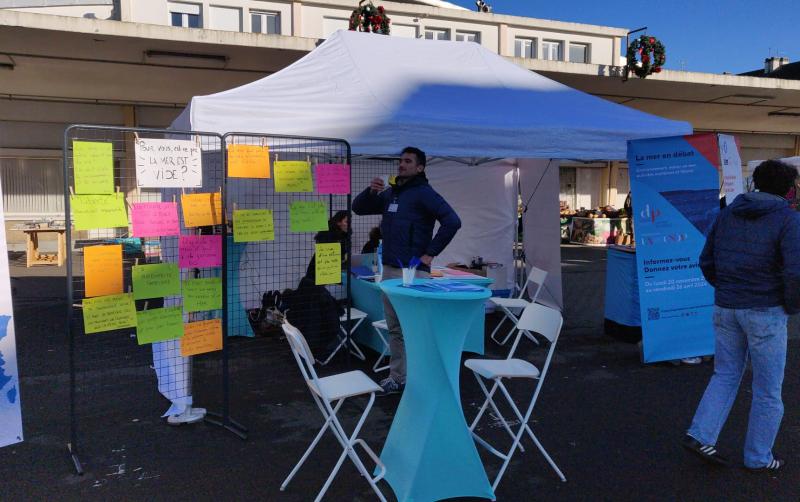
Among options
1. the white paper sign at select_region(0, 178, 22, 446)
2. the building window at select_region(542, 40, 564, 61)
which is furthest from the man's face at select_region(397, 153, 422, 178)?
the building window at select_region(542, 40, 564, 61)

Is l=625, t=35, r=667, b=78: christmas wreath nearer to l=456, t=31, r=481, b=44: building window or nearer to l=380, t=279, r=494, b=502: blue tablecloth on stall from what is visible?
l=456, t=31, r=481, b=44: building window

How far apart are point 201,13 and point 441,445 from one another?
17907mm

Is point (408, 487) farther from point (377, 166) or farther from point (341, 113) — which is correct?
point (377, 166)

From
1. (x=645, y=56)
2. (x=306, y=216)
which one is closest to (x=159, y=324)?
(x=306, y=216)

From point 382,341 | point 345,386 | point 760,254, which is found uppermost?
point 760,254

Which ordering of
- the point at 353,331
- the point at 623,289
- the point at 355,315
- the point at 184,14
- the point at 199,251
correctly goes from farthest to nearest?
the point at 184,14, the point at 623,289, the point at 353,331, the point at 355,315, the point at 199,251

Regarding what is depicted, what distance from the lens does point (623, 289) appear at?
5.69m

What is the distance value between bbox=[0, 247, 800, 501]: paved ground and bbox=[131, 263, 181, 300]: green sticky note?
3.04ft

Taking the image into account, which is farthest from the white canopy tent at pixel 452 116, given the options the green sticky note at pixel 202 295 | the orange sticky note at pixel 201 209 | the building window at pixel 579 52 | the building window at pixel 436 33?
the building window at pixel 579 52

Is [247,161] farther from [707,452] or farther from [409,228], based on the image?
[707,452]

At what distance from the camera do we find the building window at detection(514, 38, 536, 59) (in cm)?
2138

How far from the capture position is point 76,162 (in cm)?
300

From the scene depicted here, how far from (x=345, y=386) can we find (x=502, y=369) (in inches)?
34.5

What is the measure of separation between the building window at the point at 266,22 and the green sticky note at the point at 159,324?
16.1m
